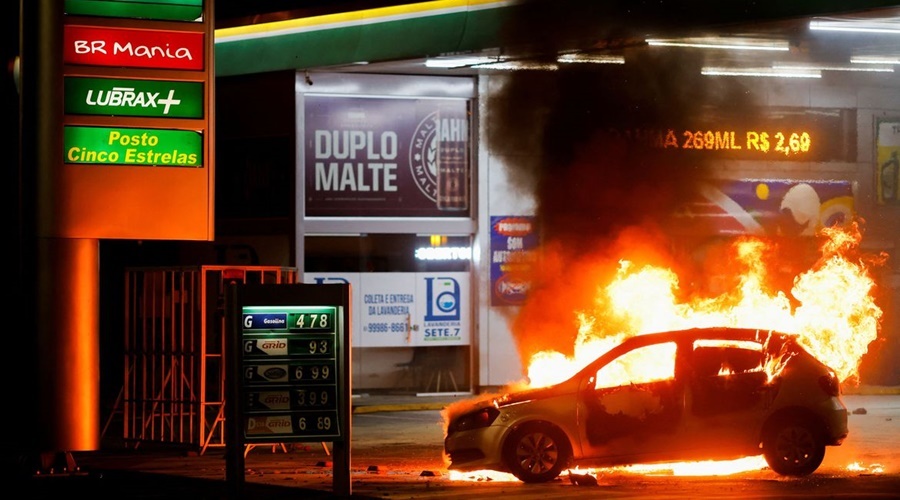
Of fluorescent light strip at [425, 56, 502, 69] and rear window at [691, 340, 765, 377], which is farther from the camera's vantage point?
fluorescent light strip at [425, 56, 502, 69]

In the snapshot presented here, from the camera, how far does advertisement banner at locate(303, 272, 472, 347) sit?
809 inches

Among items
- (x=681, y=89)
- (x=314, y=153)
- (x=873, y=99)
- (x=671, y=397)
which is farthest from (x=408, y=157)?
(x=671, y=397)

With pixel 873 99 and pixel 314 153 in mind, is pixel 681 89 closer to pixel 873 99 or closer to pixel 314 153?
pixel 873 99

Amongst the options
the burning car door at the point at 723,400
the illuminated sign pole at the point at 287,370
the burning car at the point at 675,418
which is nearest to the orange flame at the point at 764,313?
the burning car at the point at 675,418

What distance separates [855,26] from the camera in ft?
58.4

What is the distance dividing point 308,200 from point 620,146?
204 inches

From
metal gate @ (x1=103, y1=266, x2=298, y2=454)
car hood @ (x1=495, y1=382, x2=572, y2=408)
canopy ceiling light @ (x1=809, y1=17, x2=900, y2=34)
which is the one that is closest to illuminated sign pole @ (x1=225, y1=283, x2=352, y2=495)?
car hood @ (x1=495, y1=382, x2=572, y2=408)

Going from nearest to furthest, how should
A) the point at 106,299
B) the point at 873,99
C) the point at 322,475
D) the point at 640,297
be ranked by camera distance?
the point at 322,475, the point at 640,297, the point at 873,99, the point at 106,299

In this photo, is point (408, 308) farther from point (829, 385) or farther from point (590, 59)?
point (829, 385)

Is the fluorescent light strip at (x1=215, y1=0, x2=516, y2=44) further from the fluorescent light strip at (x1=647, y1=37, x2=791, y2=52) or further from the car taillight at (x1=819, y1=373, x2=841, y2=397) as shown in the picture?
the car taillight at (x1=819, y1=373, x2=841, y2=397)

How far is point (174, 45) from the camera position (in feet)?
39.2

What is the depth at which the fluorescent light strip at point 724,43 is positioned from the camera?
17.9m

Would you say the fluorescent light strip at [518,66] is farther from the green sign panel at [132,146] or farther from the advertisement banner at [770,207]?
the green sign panel at [132,146]

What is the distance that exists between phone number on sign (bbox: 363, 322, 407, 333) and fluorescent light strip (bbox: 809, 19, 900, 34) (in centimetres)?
814
